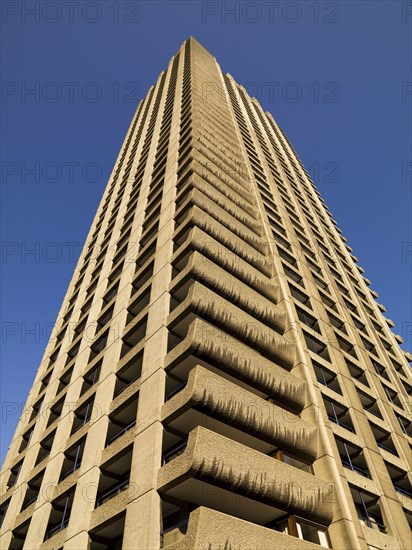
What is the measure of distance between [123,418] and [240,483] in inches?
275

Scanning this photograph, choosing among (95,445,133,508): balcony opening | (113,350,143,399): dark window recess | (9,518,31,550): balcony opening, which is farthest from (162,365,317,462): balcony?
(9,518,31,550): balcony opening

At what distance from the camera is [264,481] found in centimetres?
1354

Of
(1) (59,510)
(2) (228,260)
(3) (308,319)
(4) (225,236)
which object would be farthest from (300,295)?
(1) (59,510)

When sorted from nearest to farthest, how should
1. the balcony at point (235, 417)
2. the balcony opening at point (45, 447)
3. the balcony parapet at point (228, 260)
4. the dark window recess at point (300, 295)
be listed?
the balcony at point (235, 417) → the balcony parapet at point (228, 260) → the balcony opening at point (45, 447) → the dark window recess at point (300, 295)

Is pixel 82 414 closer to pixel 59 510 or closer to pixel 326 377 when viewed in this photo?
pixel 59 510

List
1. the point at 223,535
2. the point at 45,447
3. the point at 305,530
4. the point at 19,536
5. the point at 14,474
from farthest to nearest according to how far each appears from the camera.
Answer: the point at 14,474 < the point at 45,447 < the point at 19,536 < the point at 305,530 < the point at 223,535

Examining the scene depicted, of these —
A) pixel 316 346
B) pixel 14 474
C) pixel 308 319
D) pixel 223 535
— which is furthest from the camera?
pixel 14 474

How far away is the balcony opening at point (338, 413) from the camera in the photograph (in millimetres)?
19609

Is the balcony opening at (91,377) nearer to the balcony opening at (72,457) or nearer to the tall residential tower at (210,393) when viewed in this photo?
the tall residential tower at (210,393)

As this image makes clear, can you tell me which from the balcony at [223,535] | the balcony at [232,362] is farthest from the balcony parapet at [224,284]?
the balcony at [223,535]

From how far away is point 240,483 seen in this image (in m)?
13.1

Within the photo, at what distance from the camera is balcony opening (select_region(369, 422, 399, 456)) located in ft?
70.6

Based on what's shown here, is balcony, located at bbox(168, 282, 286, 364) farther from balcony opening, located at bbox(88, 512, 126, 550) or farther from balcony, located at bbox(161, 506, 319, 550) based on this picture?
balcony, located at bbox(161, 506, 319, 550)

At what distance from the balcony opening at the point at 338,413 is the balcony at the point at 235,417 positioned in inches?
131
